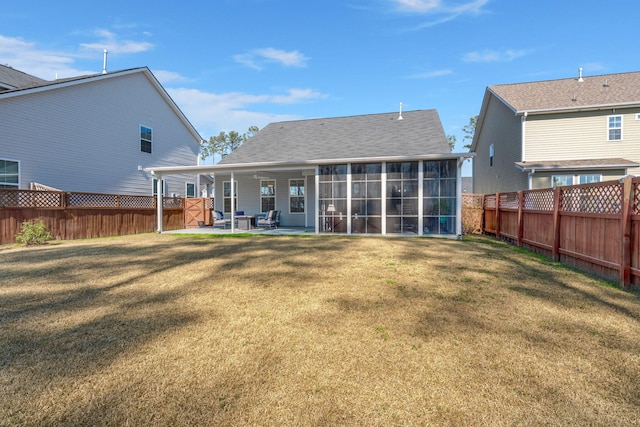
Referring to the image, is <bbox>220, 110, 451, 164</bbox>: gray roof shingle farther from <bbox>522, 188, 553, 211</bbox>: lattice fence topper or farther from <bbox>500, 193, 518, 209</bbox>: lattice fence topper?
<bbox>522, 188, 553, 211</bbox>: lattice fence topper

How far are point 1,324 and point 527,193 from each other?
1133 centimetres

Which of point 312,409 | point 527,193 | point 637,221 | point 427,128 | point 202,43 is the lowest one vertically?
point 312,409

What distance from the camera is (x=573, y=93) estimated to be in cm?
1570

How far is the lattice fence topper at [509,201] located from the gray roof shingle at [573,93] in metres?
5.77

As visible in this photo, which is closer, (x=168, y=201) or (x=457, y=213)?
(x=457, y=213)

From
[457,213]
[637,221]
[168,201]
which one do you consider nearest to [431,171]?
[457,213]

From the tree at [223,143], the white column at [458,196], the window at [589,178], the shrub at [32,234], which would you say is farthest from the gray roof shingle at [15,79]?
the tree at [223,143]

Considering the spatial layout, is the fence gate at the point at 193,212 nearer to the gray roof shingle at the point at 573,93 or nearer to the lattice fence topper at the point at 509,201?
the lattice fence topper at the point at 509,201

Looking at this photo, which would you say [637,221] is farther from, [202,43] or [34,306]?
[202,43]

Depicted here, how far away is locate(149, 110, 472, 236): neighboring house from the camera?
455 inches

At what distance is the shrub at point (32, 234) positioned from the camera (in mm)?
9703

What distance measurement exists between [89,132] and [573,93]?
2277 cm

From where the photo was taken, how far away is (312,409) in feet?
7.07

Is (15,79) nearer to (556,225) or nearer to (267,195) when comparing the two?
(267,195)
